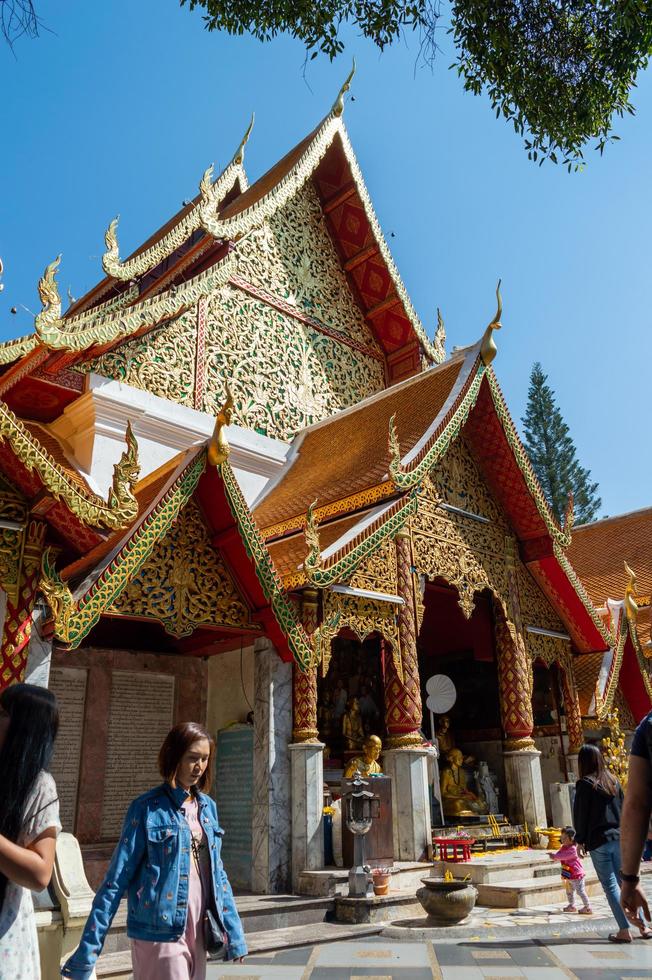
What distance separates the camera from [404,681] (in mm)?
6652

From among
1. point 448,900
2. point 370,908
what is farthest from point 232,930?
point 370,908

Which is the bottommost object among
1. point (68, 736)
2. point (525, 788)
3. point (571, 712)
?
point (525, 788)

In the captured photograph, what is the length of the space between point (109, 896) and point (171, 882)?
171 millimetres

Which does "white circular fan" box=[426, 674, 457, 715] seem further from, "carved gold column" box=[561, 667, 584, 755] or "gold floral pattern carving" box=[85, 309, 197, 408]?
"gold floral pattern carving" box=[85, 309, 197, 408]

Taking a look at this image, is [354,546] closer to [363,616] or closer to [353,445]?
[363,616]

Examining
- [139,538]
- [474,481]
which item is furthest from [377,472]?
[139,538]

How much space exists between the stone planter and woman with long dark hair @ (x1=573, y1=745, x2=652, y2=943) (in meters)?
0.85

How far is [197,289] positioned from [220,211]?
11.3 ft

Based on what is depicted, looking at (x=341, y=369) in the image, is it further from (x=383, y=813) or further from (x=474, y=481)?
(x=383, y=813)

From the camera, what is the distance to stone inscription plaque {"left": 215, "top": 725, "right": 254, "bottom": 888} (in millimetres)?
5836

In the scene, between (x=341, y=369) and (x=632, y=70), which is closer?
(x=632, y=70)

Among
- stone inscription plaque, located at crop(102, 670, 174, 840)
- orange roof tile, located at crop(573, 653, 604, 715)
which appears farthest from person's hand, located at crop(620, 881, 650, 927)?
orange roof tile, located at crop(573, 653, 604, 715)

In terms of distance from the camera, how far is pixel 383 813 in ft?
19.1

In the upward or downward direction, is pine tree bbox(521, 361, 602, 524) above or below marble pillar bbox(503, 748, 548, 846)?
above
